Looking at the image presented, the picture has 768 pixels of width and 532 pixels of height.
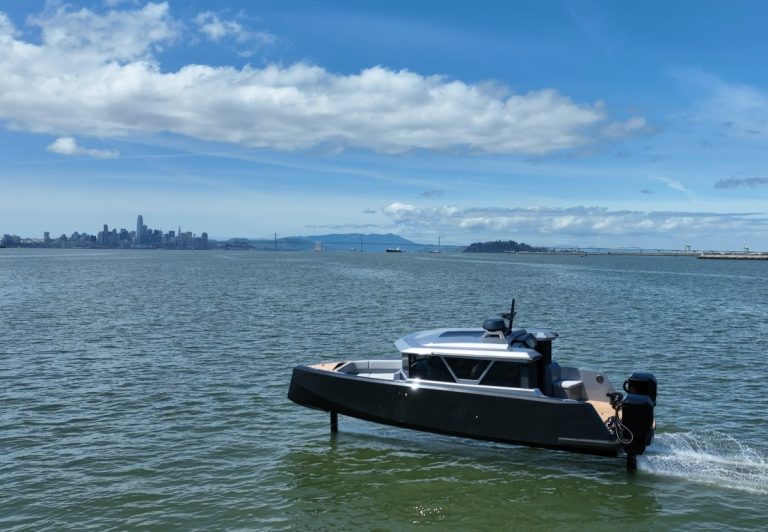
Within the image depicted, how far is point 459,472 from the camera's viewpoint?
13.9 metres

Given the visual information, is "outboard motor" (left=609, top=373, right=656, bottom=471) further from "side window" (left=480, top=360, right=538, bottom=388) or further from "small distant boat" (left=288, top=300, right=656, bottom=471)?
"side window" (left=480, top=360, right=538, bottom=388)

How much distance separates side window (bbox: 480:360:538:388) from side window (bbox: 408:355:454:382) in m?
0.95

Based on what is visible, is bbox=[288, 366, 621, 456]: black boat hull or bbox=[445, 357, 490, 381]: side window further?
bbox=[445, 357, 490, 381]: side window

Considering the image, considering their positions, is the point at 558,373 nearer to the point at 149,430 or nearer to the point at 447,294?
the point at 149,430

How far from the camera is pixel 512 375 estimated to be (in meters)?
14.2

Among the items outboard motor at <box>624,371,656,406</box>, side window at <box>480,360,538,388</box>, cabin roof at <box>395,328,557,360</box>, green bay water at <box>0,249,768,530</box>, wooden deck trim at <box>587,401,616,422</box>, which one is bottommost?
green bay water at <box>0,249,768,530</box>

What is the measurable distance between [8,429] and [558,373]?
A: 14.5m

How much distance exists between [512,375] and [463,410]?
1387 millimetres

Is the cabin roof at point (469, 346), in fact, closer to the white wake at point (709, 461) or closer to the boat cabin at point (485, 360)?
the boat cabin at point (485, 360)

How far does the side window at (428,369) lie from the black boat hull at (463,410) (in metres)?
0.25

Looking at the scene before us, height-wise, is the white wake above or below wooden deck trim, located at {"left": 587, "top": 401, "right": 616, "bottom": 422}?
below

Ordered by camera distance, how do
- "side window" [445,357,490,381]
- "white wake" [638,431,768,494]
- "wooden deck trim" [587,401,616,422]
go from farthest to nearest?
"wooden deck trim" [587,401,616,422], "side window" [445,357,490,381], "white wake" [638,431,768,494]

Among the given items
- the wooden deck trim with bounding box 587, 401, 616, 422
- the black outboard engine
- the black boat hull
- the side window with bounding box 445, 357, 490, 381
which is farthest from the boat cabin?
the black outboard engine

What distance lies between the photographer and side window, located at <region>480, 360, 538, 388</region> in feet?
46.4
